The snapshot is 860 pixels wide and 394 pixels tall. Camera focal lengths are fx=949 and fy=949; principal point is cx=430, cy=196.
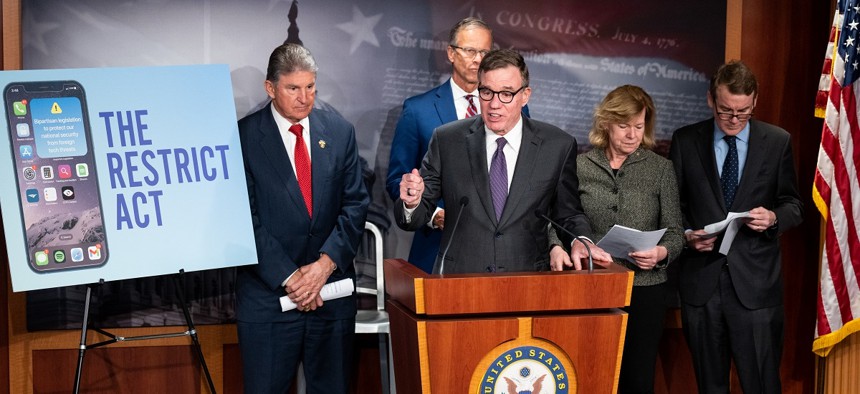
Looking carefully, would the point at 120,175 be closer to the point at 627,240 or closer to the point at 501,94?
the point at 501,94

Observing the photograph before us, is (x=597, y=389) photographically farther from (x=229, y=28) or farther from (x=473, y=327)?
(x=229, y=28)

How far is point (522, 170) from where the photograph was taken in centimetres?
318

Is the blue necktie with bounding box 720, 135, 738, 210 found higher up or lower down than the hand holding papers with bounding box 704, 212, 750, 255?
higher up

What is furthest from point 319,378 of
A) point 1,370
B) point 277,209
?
point 1,370

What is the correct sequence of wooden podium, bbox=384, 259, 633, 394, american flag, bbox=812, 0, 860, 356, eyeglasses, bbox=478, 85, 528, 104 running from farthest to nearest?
american flag, bbox=812, 0, 860, 356
eyeglasses, bbox=478, 85, 528, 104
wooden podium, bbox=384, 259, 633, 394

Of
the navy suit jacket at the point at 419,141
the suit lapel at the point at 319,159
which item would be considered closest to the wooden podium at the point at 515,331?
the suit lapel at the point at 319,159

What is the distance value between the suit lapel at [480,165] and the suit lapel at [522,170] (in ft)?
0.19

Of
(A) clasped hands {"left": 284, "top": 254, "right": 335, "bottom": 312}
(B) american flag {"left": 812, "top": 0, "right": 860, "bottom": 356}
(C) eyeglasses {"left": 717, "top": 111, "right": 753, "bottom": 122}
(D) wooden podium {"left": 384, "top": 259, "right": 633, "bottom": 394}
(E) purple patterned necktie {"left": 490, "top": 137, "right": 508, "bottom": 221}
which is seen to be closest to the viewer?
(D) wooden podium {"left": 384, "top": 259, "right": 633, "bottom": 394}

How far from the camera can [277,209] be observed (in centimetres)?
385

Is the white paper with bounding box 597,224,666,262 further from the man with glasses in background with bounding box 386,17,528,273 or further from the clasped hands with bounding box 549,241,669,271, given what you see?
the man with glasses in background with bounding box 386,17,528,273

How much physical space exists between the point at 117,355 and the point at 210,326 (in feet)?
1.50

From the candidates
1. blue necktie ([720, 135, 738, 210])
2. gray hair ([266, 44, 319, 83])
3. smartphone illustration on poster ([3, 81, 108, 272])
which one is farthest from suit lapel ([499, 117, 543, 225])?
smartphone illustration on poster ([3, 81, 108, 272])

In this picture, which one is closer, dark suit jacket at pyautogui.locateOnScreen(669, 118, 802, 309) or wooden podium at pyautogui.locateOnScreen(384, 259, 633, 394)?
wooden podium at pyautogui.locateOnScreen(384, 259, 633, 394)

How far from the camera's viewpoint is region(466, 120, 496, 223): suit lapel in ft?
10.4
